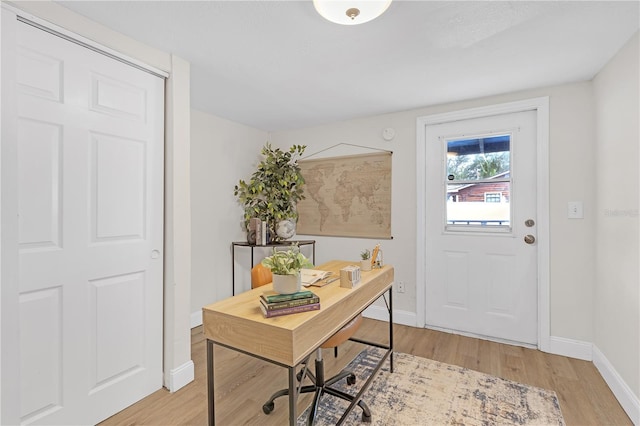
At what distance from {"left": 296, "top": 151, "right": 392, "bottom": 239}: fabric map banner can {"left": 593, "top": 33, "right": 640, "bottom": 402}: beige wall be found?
168 centimetres

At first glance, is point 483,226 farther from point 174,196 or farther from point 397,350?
point 174,196

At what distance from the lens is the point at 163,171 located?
2057 mm

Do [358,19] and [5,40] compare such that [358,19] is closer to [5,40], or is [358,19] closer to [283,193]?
[5,40]

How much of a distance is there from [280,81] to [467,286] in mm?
2502

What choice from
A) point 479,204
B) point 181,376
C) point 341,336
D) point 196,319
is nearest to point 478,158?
point 479,204

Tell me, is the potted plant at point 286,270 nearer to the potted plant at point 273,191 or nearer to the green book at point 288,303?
the green book at point 288,303

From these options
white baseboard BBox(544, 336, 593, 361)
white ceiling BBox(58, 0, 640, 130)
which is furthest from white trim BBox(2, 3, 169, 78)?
white baseboard BBox(544, 336, 593, 361)

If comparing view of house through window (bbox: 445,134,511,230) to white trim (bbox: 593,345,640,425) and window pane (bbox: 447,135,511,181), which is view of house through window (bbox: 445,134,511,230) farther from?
white trim (bbox: 593,345,640,425)

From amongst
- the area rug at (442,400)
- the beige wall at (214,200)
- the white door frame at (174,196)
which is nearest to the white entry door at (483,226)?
the area rug at (442,400)

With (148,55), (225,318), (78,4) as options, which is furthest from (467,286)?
(78,4)

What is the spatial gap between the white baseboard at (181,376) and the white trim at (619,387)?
8.79 feet

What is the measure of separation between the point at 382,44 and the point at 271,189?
196cm

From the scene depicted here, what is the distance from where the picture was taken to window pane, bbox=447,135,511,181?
2.76 m

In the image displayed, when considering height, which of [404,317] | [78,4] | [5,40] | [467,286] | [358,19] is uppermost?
[78,4]
